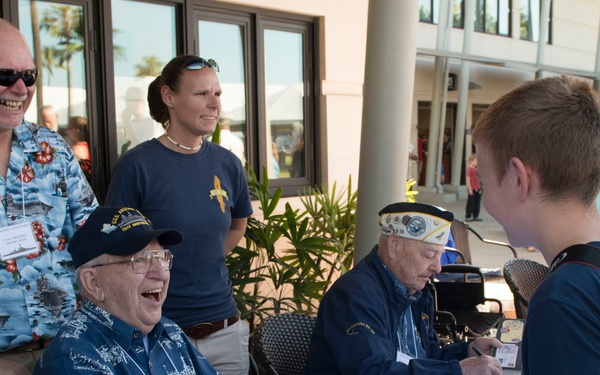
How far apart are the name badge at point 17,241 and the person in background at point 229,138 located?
3.62 m

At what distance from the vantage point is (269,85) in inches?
247

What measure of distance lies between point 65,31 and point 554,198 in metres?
4.27

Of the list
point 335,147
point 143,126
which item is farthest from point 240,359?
point 335,147

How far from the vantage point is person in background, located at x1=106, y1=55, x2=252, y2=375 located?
306 centimetres

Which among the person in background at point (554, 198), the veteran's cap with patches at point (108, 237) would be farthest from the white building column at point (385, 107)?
the person in background at point (554, 198)

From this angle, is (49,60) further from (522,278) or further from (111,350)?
(522,278)

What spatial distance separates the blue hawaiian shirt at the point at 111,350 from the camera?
1.93 meters

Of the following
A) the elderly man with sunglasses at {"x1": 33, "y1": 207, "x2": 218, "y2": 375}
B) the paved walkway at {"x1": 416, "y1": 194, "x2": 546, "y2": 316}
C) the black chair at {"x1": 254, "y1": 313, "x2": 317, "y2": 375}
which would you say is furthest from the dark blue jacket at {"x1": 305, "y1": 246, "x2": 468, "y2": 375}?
the paved walkway at {"x1": 416, "y1": 194, "x2": 546, "y2": 316}

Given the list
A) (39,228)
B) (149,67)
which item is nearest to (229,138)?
(149,67)

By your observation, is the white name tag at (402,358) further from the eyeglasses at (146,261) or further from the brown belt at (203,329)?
the eyeglasses at (146,261)

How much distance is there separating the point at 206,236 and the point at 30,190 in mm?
956

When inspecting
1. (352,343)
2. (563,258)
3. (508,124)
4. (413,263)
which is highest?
(508,124)

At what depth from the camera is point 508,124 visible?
1318 mm

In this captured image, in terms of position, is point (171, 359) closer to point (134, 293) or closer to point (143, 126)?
point (134, 293)
